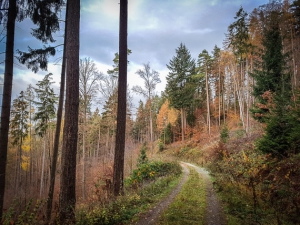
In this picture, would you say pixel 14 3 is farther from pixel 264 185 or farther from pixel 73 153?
pixel 264 185

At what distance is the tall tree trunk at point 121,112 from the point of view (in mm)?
6148

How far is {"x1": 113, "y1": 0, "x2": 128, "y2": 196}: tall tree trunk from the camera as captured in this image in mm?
6148

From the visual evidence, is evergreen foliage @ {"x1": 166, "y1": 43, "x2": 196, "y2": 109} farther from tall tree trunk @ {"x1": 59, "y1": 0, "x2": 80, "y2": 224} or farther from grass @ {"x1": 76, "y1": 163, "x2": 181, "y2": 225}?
tall tree trunk @ {"x1": 59, "y1": 0, "x2": 80, "y2": 224}

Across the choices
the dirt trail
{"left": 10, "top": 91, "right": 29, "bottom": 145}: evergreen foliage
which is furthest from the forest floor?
{"left": 10, "top": 91, "right": 29, "bottom": 145}: evergreen foliage

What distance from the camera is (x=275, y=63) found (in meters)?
12.8

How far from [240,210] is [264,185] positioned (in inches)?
78.0

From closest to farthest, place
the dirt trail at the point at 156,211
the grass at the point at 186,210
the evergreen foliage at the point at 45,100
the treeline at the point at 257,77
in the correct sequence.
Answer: the grass at the point at 186,210 → the dirt trail at the point at 156,211 → the treeline at the point at 257,77 → the evergreen foliage at the point at 45,100

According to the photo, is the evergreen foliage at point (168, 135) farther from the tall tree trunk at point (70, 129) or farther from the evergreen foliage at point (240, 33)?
the tall tree trunk at point (70, 129)

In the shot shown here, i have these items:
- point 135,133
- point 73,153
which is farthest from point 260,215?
point 135,133

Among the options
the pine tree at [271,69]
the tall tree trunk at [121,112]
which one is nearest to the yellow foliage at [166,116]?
the pine tree at [271,69]

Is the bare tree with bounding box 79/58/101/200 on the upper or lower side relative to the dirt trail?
upper

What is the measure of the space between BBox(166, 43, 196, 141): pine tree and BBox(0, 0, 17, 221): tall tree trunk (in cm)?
2439

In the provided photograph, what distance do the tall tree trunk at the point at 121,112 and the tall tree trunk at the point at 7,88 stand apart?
12.6ft

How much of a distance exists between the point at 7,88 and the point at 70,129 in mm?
3460
